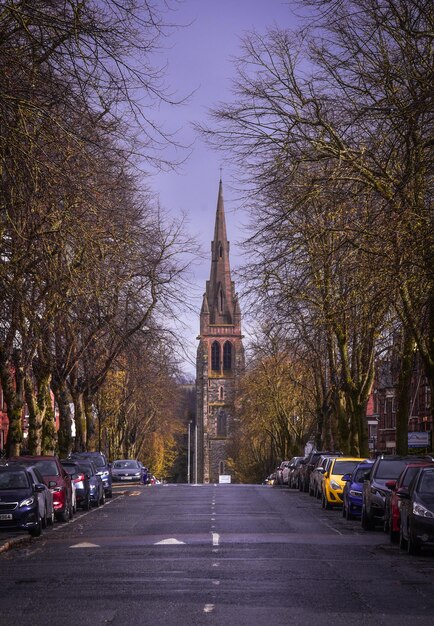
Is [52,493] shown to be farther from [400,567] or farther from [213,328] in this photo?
[213,328]

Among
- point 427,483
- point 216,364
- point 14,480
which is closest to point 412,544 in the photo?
point 427,483

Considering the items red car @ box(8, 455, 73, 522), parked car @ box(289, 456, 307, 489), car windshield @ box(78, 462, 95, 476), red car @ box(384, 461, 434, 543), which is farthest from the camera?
parked car @ box(289, 456, 307, 489)

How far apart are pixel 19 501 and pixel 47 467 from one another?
7624 mm

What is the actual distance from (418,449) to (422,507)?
4860 centimetres

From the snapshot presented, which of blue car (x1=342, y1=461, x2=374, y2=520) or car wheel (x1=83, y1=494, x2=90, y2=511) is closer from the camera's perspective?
blue car (x1=342, y1=461, x2=374, y2=520)

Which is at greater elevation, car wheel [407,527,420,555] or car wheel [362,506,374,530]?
car wheel [362,506,374,530]

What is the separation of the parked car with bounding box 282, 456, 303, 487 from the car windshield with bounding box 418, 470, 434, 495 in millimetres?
41694

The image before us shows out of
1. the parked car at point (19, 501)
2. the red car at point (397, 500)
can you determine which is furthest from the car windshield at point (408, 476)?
the parked car at point (19, 501)

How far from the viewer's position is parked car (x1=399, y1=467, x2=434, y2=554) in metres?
21.1

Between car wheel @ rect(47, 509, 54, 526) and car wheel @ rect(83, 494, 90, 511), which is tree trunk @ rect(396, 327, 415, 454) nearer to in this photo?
car wheel @ rect(83, 494, 90, 511)

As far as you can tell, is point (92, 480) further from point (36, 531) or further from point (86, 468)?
point (36, 531)

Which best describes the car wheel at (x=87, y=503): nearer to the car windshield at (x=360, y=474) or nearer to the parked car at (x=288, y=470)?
the car windshield at (x=360, y=474)

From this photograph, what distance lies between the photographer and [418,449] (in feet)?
226

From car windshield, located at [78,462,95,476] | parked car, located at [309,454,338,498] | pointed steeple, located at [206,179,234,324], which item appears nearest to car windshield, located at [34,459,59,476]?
car windshield, located at [78,462,95,476]
